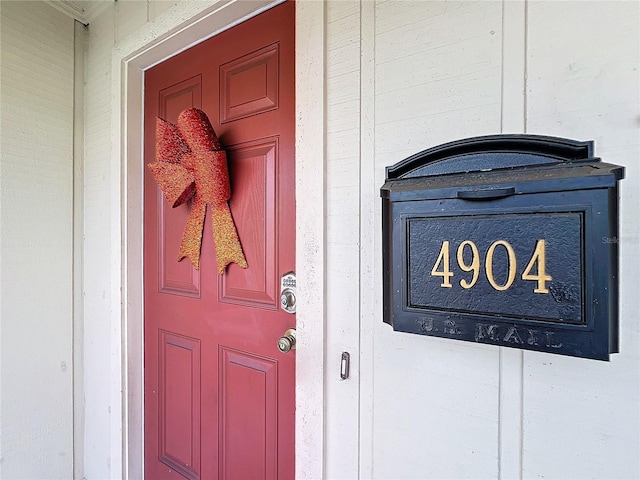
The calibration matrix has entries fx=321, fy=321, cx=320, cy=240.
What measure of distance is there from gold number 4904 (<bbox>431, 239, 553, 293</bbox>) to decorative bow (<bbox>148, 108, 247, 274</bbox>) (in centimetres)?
69

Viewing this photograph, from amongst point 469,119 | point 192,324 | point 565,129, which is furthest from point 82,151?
point 565,129

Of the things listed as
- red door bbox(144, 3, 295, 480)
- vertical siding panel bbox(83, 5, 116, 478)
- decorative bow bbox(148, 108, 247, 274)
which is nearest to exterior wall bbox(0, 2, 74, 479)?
vertical siding panel bbox(83, 5, 116, 478)

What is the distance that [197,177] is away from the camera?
1067mm

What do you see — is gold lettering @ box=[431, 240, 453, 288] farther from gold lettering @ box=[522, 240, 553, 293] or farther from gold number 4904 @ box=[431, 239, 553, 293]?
gold lettering @ box=[522, 240, 553, 293]

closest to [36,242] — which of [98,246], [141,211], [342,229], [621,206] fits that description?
[98,246]

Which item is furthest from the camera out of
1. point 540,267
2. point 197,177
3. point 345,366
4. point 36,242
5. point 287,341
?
point 36,242

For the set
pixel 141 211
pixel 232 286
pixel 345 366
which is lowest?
pixel 345 366

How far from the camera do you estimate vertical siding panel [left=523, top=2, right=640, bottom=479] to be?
1.69ft

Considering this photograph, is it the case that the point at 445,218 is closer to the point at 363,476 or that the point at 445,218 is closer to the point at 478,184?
the point at 478,184

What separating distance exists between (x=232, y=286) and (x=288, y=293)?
251 mm

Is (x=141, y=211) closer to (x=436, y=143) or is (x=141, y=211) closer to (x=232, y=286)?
(x=232, y=286)

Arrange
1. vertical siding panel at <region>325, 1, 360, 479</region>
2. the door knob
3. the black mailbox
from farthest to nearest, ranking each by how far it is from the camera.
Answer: the door knob
vertical siding panel at <region>325, 1, 360, 479</region>
the black mailbox

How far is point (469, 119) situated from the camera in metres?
0.64

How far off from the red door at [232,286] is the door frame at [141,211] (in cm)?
5
